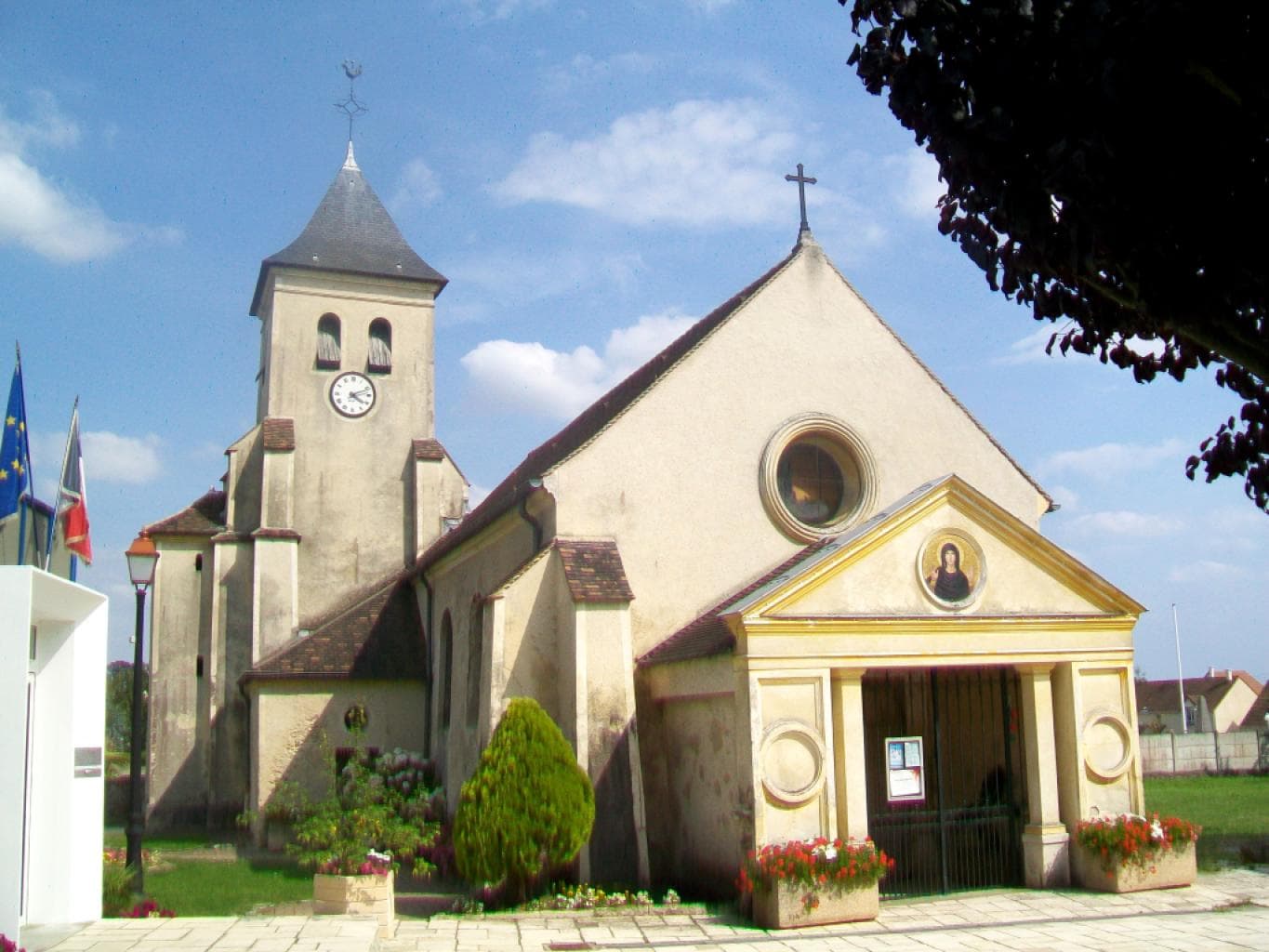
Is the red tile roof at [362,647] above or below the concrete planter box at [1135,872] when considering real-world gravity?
above

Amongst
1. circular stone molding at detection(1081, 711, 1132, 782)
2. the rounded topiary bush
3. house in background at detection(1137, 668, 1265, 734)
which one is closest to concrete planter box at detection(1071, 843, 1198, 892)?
circular stone molding at detection(1081, 711, 1132, 782)

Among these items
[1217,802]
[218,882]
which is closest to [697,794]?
[218,882]

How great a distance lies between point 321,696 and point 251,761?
2.03 metres

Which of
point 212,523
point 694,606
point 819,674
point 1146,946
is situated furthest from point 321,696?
point 1146,946

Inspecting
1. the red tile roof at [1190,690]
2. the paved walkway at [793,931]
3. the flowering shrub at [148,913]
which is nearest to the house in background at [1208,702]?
the red tile roof at [1190,690]

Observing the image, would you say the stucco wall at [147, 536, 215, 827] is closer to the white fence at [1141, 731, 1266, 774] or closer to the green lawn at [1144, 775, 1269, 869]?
the green lawn at [1144, 775, 1269, 869]

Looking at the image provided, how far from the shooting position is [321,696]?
2459cm

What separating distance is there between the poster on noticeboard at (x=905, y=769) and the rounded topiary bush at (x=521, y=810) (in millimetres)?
3890

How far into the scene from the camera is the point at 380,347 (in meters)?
30.5

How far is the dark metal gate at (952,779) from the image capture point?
15.3 metres

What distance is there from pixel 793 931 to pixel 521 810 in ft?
11.5

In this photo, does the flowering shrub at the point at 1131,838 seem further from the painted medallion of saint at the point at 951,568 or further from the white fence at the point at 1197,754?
the white fence at the point at 1197,754

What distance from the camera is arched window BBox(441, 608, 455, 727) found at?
22.6 meters

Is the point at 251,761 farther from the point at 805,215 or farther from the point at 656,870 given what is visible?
the point at 805,215
